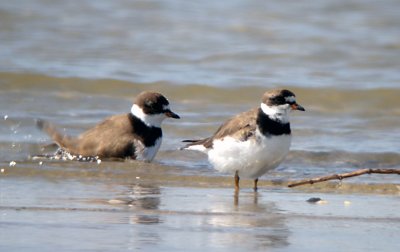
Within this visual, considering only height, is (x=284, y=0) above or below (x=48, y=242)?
above

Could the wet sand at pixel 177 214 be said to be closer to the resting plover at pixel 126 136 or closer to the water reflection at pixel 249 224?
the water reflection at pixel 249 224

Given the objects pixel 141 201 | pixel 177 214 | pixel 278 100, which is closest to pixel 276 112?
pixel 278 100

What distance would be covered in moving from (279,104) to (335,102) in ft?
16.5

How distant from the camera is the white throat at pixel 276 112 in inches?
331

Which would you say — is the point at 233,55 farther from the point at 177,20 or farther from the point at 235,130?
the point at 235,130

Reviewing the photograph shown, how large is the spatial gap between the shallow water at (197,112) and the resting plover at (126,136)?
224 mm

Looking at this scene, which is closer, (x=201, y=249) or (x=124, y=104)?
(x=201, y=249)

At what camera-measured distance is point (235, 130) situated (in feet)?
27.6

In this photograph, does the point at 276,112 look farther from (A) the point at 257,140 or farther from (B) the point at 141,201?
(B) the point at 141,201

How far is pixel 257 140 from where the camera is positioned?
8.24 meters

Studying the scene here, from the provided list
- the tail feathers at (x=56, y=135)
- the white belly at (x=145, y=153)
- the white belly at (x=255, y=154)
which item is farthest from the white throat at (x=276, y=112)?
the tail feathers at (x=56, y=135)

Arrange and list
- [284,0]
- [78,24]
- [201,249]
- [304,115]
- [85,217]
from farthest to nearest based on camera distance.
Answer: [284,0], [78,24], [304,115], [85,217], [201,249]

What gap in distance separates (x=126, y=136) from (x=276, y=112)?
2.40 m

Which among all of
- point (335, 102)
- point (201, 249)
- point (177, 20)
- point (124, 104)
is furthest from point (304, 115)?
point (201, 249)
